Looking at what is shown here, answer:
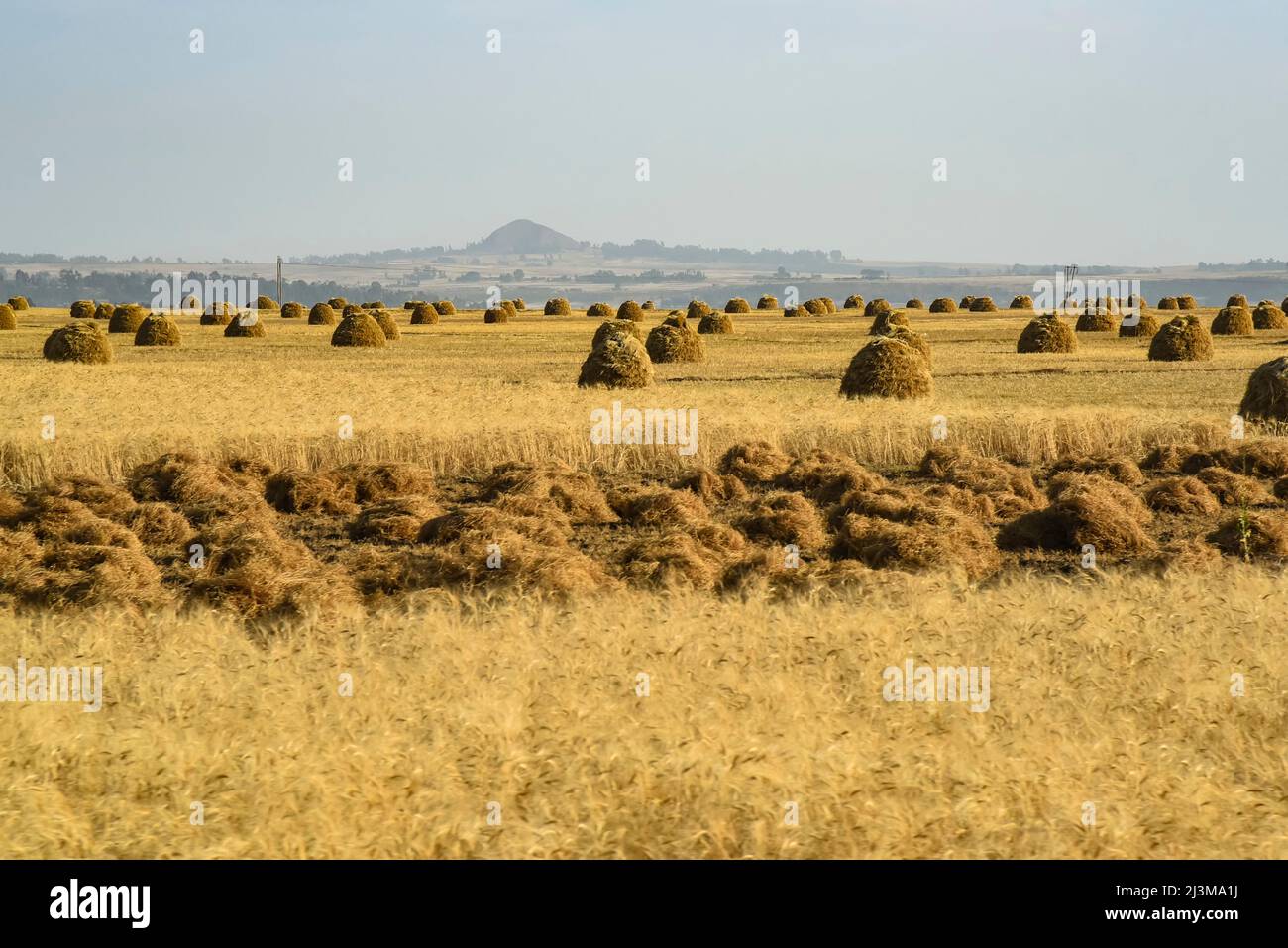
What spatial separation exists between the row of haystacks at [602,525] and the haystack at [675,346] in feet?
62.4

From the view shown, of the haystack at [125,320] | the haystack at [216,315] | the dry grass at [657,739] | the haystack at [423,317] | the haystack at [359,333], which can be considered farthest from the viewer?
the haystack at [423,317]

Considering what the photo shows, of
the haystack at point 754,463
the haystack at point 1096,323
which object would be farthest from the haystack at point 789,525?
the haystack at point 1096,323

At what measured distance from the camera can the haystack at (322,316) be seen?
62.8m

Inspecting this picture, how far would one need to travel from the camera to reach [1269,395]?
71.7 ft

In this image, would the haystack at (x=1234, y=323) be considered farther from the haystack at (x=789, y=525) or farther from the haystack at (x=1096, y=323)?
the haystack at (x=789, y=525)

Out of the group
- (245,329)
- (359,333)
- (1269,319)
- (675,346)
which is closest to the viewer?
(675,346)

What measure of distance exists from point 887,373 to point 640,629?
19006 millimetres

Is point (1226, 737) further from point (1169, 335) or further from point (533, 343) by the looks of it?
point (533, 343)

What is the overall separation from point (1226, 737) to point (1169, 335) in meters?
33.0

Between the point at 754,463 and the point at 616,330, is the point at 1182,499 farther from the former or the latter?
the point at 616,330

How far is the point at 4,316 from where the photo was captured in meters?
58.9

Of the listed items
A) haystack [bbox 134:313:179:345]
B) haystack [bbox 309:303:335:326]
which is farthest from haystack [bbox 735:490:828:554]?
haystack [bbox 309:303:335:326]

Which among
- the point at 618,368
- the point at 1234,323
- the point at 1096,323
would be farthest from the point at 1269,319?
the point at 618,368
